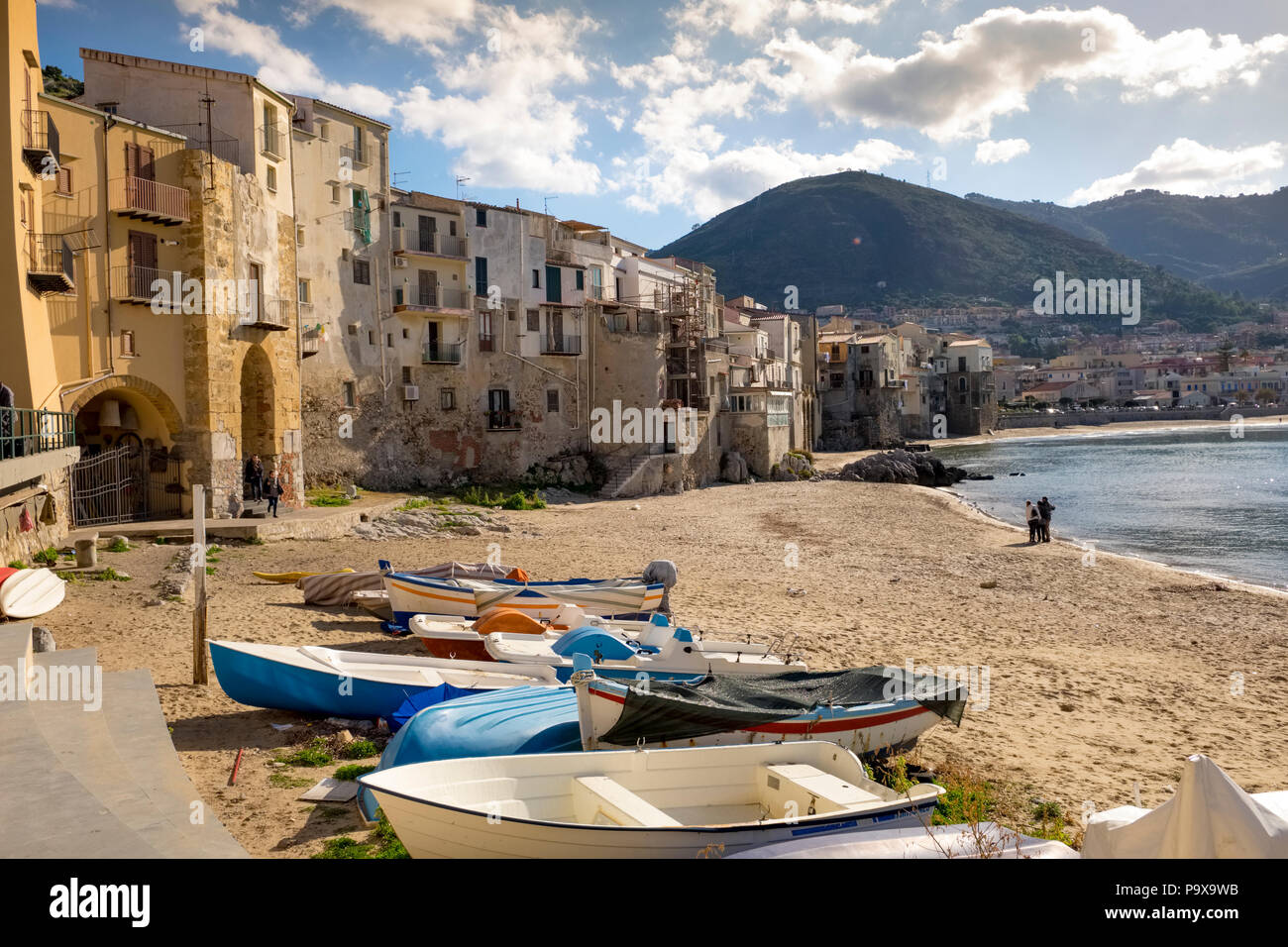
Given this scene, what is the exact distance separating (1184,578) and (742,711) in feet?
67.9

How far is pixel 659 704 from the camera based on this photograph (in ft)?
29.4

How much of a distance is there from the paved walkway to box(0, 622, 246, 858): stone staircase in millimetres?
12471

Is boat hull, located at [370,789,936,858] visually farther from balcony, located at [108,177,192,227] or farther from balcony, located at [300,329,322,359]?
balcony, located at [300,329,322,359]

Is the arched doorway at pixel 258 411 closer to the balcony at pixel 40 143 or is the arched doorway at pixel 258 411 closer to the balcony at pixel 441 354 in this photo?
the balcony at pixel 40 143

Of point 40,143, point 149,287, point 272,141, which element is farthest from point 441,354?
point 40,143

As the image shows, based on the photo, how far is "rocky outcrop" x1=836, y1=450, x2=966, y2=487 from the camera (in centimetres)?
6050

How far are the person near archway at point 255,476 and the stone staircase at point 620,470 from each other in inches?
707

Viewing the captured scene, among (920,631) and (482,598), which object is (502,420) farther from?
(920,631)

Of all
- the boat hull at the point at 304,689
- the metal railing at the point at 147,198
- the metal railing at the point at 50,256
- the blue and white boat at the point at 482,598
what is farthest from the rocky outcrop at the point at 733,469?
the boat hull at the point at 304,689

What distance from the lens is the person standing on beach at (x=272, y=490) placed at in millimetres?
28109
